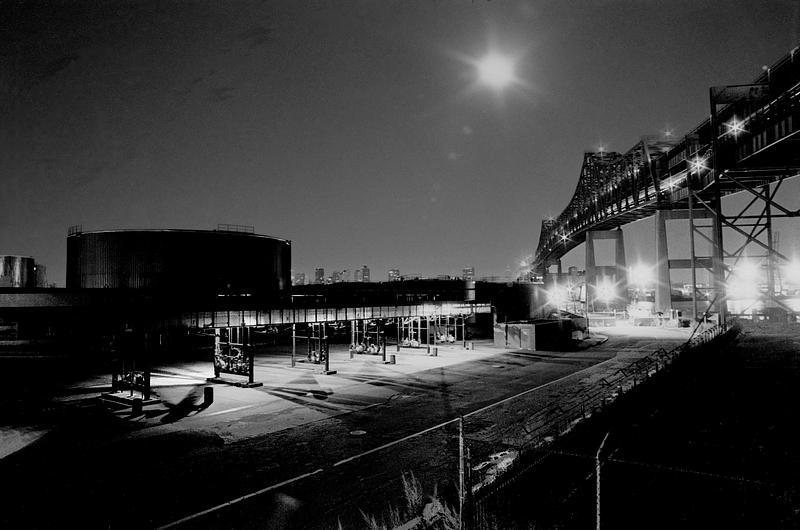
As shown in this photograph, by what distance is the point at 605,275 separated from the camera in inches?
3949

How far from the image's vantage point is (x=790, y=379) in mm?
22375

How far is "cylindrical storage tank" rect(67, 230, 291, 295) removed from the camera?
54.2 metres

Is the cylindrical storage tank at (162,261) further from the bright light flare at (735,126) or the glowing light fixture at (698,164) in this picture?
the bright light flare at (735,126)

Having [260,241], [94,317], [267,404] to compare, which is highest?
[260,241]

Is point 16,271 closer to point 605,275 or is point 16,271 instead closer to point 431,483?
point 431,483

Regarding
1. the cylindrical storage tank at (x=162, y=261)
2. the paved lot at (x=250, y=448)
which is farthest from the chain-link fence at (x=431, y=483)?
the cylindrical storage tank at (x=162, y=261)

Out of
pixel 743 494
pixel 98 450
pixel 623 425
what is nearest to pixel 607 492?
pixel 743 494

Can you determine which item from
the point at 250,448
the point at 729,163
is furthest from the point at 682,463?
the point at 729,163

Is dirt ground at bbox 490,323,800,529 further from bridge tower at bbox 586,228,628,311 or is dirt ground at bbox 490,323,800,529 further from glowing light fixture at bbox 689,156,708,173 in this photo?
bridge tower at bbox 586,228,628,311

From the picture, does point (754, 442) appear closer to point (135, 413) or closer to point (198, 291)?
point (135, 413)

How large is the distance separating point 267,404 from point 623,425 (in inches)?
635

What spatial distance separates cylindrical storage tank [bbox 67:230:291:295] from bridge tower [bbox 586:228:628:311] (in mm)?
65341

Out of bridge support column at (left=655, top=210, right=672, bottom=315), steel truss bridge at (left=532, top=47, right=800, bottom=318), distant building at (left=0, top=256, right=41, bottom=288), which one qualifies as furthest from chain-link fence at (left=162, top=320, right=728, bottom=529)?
distant building at (left=0, top=256, right=41, bottom=288)

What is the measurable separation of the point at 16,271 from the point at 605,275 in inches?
4036
